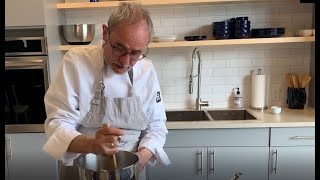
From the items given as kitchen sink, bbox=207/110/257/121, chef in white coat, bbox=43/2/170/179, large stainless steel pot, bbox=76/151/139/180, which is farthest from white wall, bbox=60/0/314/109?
large stainless steel pot, bbox=76/151/139/180

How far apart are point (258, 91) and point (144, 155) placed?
1.66 m

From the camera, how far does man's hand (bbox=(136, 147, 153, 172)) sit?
1.33 metres

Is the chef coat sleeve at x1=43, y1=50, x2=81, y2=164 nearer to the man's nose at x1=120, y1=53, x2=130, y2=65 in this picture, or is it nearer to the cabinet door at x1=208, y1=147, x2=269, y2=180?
the man's nose at x1=120, y1=53, x2=130, y2=65

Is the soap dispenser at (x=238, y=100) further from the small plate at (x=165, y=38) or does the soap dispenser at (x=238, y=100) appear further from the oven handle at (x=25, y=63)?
the oven handle at (x=25, y=63)

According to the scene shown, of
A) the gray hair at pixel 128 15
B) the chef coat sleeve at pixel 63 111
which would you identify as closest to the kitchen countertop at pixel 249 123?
the chef coat sleeve at pixel 63 111

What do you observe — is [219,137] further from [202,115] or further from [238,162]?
[202,115]

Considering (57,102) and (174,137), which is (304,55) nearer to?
(174,137)

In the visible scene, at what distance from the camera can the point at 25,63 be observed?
7.72 feet

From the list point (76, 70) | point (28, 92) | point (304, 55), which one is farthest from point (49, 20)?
point (304, 55)

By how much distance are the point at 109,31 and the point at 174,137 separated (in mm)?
1282

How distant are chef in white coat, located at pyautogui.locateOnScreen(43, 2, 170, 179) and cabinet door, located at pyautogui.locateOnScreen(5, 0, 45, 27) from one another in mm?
1060

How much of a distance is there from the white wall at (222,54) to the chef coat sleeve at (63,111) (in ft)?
4.89

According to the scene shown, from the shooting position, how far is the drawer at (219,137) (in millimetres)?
2307

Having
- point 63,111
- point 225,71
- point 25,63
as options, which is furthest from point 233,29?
point 63,111
